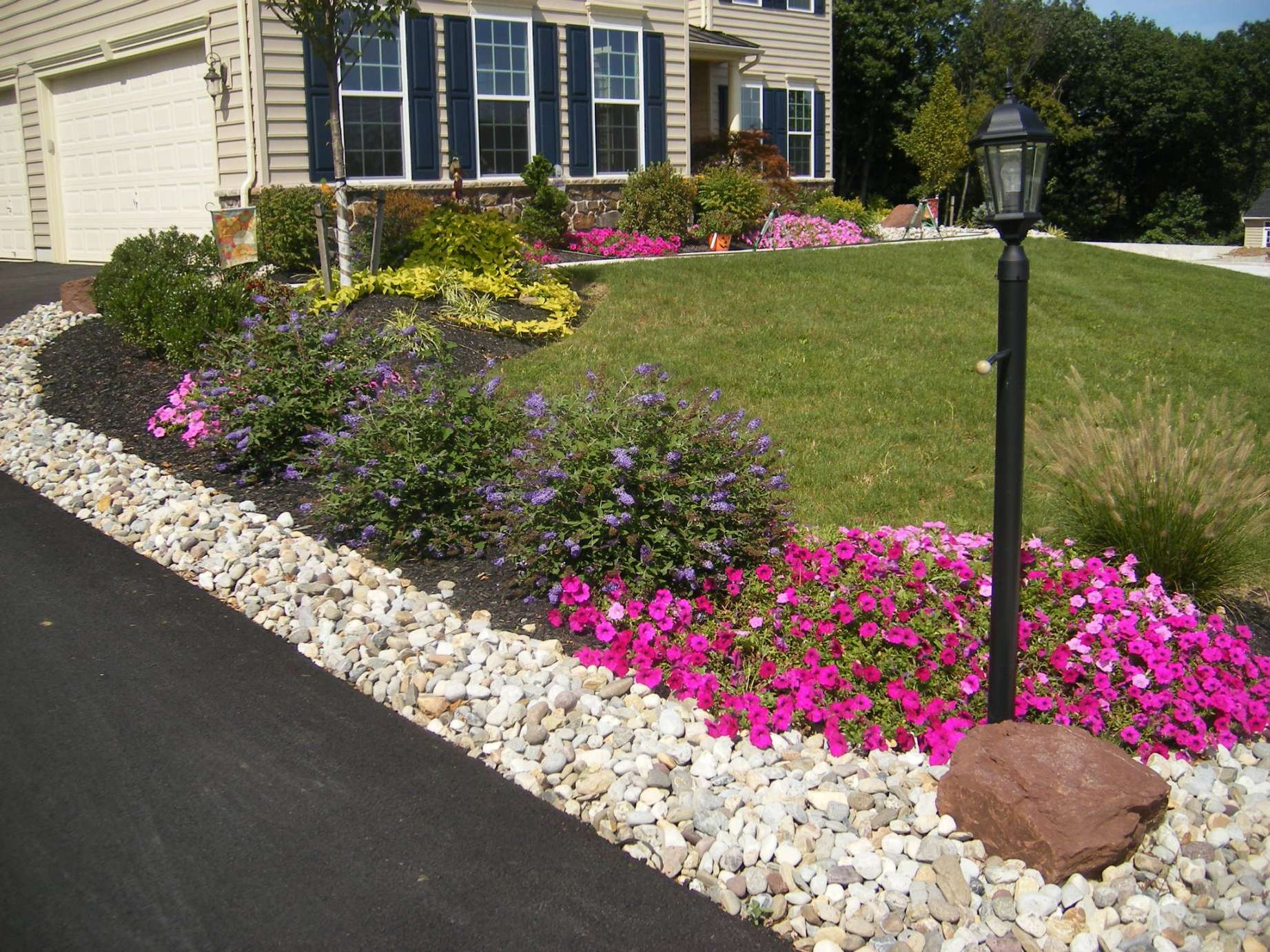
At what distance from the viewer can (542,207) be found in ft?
47.4

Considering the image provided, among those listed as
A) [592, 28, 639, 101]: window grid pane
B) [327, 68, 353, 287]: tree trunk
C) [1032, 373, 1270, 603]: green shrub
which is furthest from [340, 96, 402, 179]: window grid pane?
[1032, 373, 1270, 603]: green shrub

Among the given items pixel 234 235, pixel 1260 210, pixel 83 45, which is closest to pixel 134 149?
pixel 83 45

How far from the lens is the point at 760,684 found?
13.9ft

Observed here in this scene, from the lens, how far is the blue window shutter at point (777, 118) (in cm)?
2069

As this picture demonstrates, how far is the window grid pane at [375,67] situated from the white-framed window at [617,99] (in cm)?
306

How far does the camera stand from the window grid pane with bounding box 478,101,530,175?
1454 cm

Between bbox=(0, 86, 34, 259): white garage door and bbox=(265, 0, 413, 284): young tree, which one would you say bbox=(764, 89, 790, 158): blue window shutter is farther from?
bbox=(0, 86, 34, 259): white garage door

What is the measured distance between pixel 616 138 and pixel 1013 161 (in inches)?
526

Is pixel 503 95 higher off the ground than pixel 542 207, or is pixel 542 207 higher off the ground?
pixel 503 95

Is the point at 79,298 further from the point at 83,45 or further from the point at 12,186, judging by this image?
the point at 12,186

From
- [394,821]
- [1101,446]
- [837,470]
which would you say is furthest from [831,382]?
[394,821]

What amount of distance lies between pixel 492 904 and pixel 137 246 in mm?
9044

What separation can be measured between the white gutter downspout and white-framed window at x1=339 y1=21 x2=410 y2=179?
103cm

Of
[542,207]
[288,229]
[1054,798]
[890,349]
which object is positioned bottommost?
[1054,798]
